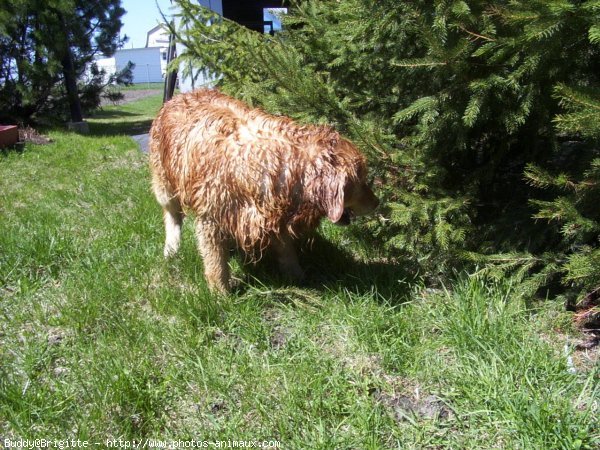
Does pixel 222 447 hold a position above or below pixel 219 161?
below

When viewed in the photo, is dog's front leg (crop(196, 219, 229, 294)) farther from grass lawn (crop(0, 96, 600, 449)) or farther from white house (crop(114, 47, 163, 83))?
white house (crop(114, 47, 163, 83))

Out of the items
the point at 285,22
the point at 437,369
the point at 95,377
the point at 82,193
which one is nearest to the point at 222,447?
the point at 95,377

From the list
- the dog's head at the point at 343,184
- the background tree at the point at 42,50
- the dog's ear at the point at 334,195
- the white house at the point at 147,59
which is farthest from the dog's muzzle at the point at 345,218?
the white house at the point at 147,59

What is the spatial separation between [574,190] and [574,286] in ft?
2.17

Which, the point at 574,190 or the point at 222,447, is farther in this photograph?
the point at 574,190

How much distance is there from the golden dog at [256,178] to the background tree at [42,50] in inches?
401

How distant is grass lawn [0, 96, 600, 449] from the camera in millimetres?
2367

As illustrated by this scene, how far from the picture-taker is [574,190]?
2869 mm

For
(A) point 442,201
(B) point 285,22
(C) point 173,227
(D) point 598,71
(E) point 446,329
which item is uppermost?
(B) point 285,22

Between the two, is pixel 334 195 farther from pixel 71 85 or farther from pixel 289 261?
pixel 71 85

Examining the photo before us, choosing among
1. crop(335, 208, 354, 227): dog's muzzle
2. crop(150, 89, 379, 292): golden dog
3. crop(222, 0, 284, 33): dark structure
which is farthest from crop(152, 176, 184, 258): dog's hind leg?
crop(222, 0, 284, 33): dark structure

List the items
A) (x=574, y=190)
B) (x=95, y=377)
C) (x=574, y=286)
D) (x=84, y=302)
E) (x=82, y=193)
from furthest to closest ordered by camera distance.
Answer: (x=82, y=193), (x=84, y=302), (x=574, y=286), (x=574, y=190), (x=95, y=377)

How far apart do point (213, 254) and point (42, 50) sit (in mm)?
10893

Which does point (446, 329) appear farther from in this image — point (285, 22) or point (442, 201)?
point (285, 22)
